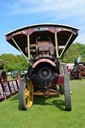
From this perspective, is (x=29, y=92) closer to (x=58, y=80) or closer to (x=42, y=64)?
(x=58, y=80)

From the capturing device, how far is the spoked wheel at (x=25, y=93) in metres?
4.90

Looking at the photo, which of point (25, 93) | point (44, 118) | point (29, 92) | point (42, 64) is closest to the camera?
point (44, 118)

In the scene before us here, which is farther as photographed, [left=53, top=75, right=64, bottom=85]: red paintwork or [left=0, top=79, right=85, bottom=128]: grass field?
[left=53, top=75, right=64, bottom=85]: red paintwork

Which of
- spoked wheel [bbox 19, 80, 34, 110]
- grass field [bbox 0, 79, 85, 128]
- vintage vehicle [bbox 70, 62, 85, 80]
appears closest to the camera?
grass field [bbox 0, 79, 85, 128]

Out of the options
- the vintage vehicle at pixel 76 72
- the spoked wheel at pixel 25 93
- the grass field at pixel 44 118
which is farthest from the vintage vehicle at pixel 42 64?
the vintage vehicle at pixel 76 72

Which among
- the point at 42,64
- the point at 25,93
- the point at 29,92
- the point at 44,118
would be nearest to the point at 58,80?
the point at 42,64

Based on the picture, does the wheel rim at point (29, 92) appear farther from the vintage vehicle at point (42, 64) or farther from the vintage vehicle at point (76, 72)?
the vintage vehicle at point (76, 72)

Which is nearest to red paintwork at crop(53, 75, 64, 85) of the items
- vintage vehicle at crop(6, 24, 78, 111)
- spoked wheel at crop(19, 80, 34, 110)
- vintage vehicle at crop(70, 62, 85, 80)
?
vintage vehicle at crop(6, 24, 78, 111)

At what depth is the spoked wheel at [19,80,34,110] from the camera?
16.1 ft

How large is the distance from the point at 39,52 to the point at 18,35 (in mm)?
1098

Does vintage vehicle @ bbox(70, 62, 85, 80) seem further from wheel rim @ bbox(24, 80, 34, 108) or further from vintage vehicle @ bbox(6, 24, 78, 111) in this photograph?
wheel rim @ bbox(24, 80, 34, 108)

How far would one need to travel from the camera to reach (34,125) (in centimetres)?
376

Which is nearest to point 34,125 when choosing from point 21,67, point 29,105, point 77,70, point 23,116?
point 23,116

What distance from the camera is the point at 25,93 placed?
17.6 feet
